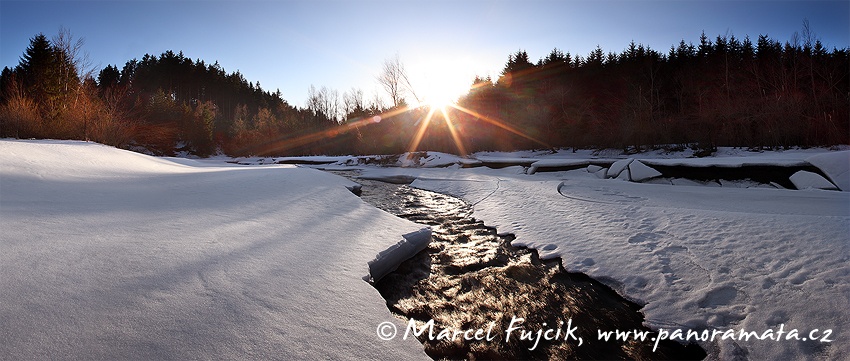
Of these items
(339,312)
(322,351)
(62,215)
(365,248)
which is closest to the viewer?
(322,351)

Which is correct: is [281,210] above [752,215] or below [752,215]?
above

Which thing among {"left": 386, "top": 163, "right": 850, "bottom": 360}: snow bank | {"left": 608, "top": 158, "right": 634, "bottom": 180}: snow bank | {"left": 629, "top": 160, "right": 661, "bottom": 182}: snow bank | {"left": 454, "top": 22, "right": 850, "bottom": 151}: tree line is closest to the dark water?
{"left": 386, "top": 163, "right": 850, "bottom": 360}: snow bank

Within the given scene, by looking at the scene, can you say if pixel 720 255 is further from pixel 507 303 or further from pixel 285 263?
pixel 285 263

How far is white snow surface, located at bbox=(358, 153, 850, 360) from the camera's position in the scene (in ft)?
7.50

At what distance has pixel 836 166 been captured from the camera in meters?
6.12

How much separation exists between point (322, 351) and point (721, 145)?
21417mm

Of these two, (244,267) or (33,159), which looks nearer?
(244,267)

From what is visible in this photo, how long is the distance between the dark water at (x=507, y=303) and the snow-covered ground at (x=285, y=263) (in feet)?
0.79

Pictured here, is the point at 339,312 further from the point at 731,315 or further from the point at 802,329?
the point at 802,329

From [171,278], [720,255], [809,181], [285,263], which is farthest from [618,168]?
[171,278]

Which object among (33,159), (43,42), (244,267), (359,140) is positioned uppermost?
(43,42)

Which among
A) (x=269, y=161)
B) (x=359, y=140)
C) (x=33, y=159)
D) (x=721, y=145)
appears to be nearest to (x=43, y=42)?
(x=269, y=161)

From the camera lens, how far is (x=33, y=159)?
14.3ft

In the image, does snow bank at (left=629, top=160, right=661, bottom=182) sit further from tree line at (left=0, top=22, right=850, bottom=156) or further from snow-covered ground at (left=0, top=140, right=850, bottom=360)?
tree line at (left=0, top=22, right=850, bottom=156)
